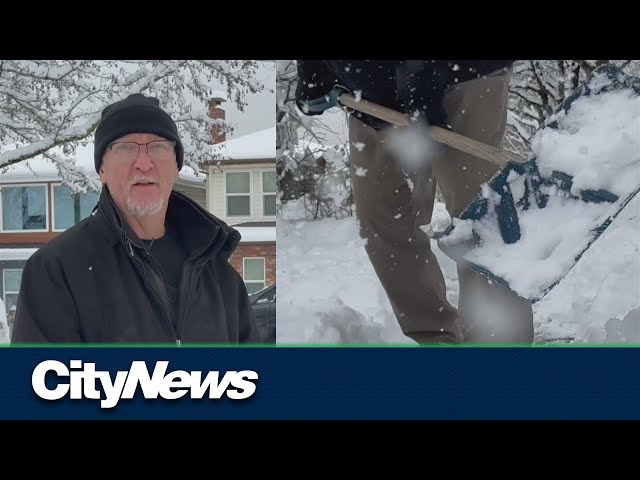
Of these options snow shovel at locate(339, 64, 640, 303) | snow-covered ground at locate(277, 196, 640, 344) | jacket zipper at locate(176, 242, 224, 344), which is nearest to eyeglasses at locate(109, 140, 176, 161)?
jacket zipper at locate(176, 242, 224, 344)

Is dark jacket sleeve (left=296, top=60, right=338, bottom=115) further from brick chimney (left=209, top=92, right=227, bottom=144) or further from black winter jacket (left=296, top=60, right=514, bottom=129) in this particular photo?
brick chimney (left=209, top=92, right=227, bottom=144)

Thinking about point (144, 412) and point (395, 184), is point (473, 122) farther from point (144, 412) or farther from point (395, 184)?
point (144, 412)

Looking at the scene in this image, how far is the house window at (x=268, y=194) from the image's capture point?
11.9 ft

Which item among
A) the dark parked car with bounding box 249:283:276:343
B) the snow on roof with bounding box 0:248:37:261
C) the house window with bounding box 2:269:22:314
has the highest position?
the snow on roof with bounding box 0:248:37:261

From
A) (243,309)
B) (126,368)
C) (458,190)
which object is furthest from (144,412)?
(458,190)

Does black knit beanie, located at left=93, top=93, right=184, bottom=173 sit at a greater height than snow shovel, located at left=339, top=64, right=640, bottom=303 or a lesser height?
greater

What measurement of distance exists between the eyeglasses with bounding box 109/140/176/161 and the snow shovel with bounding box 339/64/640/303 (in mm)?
1223

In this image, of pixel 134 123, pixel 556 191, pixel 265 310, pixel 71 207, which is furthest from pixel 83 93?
pixel 556 191

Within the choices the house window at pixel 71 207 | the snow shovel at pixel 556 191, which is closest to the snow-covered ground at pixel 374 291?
the snow shovel at pixel 556 191

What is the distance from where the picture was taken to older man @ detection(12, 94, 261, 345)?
3342mm

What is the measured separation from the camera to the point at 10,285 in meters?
3.53

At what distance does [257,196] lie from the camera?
Result: 3.59m

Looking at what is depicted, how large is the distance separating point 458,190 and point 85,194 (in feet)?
5.52

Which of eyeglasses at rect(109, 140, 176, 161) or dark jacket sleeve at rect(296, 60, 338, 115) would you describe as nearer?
eyeglasses at rect(109, 140, 176, 161)
